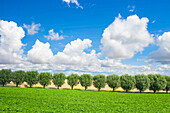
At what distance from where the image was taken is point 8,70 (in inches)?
5236

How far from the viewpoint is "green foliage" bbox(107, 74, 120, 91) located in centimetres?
10638

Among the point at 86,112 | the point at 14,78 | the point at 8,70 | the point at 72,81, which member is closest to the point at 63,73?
the point at 72,81

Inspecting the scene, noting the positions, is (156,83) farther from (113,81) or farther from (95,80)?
(95,80)

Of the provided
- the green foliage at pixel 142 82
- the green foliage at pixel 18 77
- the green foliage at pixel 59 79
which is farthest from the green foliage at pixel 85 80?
the green foliage at pixel 18 77

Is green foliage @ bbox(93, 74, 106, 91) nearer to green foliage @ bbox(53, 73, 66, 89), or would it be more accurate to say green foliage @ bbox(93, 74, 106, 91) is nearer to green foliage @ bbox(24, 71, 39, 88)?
green foliage @ bbox(53, 73, 66, 89)

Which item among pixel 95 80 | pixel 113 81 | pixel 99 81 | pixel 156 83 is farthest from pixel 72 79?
pixel 156 83

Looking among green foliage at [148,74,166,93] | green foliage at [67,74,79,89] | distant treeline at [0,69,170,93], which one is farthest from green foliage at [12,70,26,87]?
green foliage at [148,74,166,93]

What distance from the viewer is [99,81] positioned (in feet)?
363

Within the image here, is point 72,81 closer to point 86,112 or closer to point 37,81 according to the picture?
point 37,81

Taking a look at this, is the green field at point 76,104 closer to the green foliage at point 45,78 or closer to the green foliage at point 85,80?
the green foliage at point 85,80

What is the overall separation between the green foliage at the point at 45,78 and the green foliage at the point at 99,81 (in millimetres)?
39500

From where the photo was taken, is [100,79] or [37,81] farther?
[37,81]

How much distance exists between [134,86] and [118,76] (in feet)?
46.7

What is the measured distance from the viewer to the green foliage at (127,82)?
102050 mm
